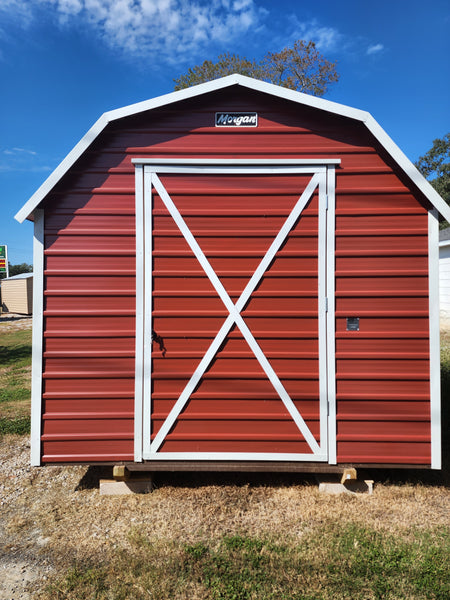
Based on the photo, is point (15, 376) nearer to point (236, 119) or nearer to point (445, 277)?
point (236, 119)

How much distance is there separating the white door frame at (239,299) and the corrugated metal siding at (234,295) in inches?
3.4

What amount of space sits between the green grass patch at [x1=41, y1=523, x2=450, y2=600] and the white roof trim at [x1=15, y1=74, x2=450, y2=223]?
310cm

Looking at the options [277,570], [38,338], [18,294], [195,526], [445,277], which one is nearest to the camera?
[277,570]

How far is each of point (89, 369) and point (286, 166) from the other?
3.05 metres

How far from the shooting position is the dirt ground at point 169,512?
3193 mm

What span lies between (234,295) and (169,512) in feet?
7.48

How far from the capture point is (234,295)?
13.2ft

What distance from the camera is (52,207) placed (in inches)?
157

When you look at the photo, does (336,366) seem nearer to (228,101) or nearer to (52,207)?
(228,101)

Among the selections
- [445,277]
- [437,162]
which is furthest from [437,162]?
[445,277]

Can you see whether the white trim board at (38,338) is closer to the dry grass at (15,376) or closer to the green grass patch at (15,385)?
the green grass patch at (15,385)

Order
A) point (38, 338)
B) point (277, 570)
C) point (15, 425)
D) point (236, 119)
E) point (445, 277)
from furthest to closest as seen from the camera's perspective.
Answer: point (445, 277)
point (15, 425)
point (236, 119)
point (38, 338)
point (277, 570)

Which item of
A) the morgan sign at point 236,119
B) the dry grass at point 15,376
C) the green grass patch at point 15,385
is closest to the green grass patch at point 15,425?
the green grass patch at point 15,385

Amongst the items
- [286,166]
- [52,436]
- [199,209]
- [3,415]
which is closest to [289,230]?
[286,166]
